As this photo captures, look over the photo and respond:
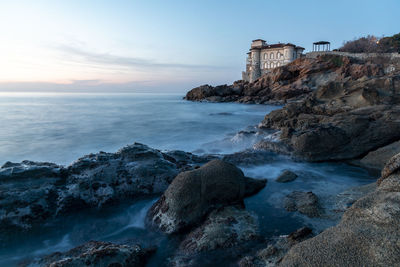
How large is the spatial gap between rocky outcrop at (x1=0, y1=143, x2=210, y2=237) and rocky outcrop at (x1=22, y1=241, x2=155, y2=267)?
4.30 feet

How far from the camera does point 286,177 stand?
20.1 feet

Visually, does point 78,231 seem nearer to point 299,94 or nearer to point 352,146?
point 352,146

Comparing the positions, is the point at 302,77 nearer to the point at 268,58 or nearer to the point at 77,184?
the point at 268,58

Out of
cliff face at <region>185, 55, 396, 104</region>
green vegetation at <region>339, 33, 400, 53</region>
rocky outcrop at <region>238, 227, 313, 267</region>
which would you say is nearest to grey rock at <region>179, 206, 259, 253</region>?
rocky outcrop at <region>238, 227, 313, 267</region>

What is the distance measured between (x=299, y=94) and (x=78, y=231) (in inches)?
1454

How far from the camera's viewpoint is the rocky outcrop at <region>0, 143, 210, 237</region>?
448 centimetres

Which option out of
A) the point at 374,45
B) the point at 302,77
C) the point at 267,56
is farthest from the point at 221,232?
the point at 267,56

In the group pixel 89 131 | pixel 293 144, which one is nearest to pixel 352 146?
pixel 293 144

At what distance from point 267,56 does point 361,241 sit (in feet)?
188

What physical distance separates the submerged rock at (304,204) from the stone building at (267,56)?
170 ft

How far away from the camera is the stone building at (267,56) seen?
51.3m

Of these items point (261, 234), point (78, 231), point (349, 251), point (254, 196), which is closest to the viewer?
point (349, 251)

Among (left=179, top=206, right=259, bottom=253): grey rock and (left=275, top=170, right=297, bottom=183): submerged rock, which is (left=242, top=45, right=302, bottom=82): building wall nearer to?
(left=275, top=170, right=297, bottom=183): submerged rock

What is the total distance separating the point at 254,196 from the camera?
5246mm
